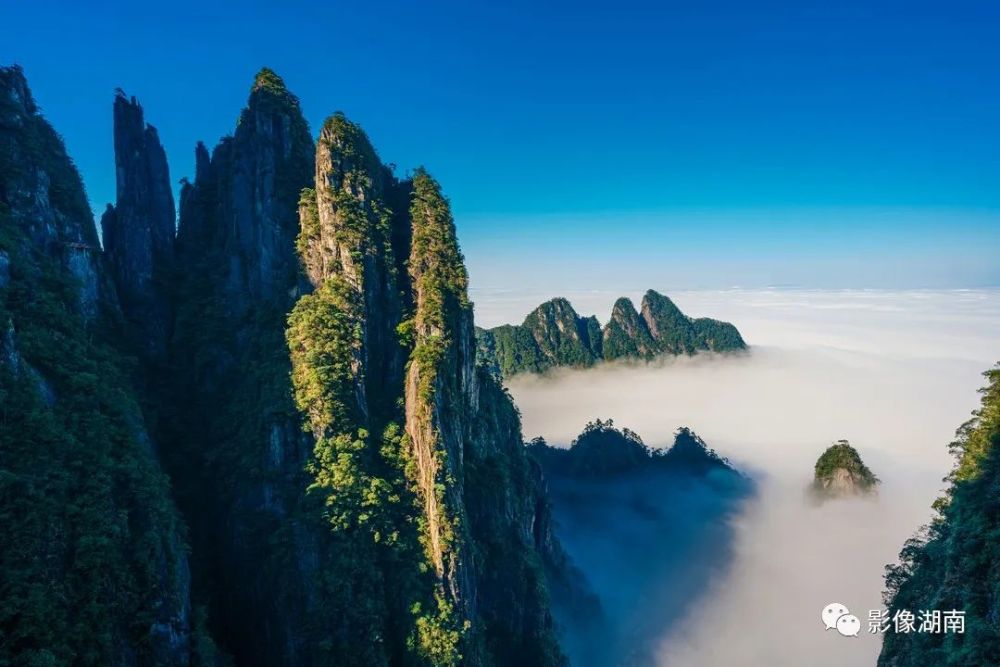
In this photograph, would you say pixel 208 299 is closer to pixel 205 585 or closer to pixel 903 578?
pixel 205 585

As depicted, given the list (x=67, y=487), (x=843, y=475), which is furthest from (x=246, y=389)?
(x=843, y=475)

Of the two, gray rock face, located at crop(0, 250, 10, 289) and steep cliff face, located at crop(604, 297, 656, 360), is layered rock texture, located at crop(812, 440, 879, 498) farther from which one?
gray rock face, located at crop(0, 250, 10, 289)

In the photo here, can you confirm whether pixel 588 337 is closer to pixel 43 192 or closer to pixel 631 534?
pixel 631 534

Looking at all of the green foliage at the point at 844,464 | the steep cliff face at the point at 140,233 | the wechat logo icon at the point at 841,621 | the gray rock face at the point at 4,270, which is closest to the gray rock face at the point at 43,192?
the steep cliff face at the point at 140,233

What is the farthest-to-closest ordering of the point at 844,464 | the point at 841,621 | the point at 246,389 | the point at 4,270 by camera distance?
the point at 844,464 → the point at 841,621 → the point at 246,389 → the point at 4,270

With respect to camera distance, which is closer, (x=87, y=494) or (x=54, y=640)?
(x=54, y=640)

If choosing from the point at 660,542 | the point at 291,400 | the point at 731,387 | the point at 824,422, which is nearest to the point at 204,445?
the point at 291,400
